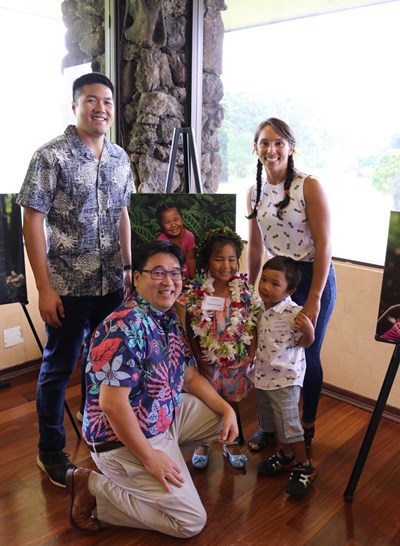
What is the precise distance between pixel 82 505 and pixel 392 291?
1.36 metres

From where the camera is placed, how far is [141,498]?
68.0 inches

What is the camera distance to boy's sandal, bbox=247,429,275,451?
2332 millimetres

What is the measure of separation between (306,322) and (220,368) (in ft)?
1.37

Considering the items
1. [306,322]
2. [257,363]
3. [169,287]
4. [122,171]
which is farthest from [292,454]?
[122,171]

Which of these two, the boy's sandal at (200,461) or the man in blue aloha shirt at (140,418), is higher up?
the man in blue aloha shirt at (140,418)

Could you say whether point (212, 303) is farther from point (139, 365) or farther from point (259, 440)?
point (259, 440)

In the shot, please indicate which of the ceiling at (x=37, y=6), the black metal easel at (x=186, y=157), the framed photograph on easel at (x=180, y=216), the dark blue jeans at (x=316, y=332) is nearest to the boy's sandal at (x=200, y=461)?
the dark blue jeans at (x=316, y=332)

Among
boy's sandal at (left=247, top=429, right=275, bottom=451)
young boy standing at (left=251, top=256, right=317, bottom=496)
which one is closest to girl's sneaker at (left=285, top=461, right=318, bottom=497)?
young boy standing at (left=251, top=256, right=317, bottom=496)

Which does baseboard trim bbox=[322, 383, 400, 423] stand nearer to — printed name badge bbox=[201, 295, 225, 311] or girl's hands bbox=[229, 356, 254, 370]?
girl's hands bbox=[229, 356, 254, 370]

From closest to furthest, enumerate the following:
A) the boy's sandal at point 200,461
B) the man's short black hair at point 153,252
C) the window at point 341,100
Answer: the man's short black hair at point 153,252
the boy's sandal at point 200,461
the window at point 341,100

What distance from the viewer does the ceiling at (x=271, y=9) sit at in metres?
2.61

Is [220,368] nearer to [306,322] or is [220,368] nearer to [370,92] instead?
[306,322]

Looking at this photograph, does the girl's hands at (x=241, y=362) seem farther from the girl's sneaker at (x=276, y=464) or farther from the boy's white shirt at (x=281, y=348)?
the girl's sneaker at (x=276, y=464)

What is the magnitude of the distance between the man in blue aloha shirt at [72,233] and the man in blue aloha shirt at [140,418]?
0.99ft
